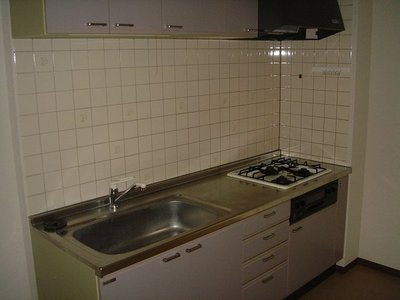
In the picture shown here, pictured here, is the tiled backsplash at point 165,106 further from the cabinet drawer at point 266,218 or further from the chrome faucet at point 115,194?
the cabinet drawer at point 266,218

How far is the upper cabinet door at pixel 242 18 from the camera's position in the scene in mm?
2742

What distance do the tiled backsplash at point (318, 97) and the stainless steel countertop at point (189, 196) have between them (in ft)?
0.76

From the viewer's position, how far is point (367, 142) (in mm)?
3564

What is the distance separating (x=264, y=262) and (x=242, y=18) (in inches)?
59.6

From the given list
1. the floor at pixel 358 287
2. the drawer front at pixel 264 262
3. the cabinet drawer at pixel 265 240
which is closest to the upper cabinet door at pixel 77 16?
the cabinet drawer at pixel 265 240

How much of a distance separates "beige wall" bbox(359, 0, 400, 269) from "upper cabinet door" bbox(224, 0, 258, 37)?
1.06 m

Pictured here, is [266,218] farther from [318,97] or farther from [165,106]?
[318,97]

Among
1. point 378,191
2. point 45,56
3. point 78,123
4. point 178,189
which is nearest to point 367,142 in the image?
point 378,191

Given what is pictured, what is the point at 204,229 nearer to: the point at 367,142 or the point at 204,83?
the point at 204,83

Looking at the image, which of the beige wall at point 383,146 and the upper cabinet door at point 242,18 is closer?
the upper cabinet door at point 242,18

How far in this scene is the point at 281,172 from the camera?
11.0 ft

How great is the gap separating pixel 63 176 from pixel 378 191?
242cm

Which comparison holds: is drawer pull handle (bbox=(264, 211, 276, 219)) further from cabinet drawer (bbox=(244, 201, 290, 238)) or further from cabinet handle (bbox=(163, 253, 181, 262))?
cabinet handle (bbox=(163, 253, 181, 262))

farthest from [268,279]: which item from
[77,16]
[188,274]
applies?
[77,16]
